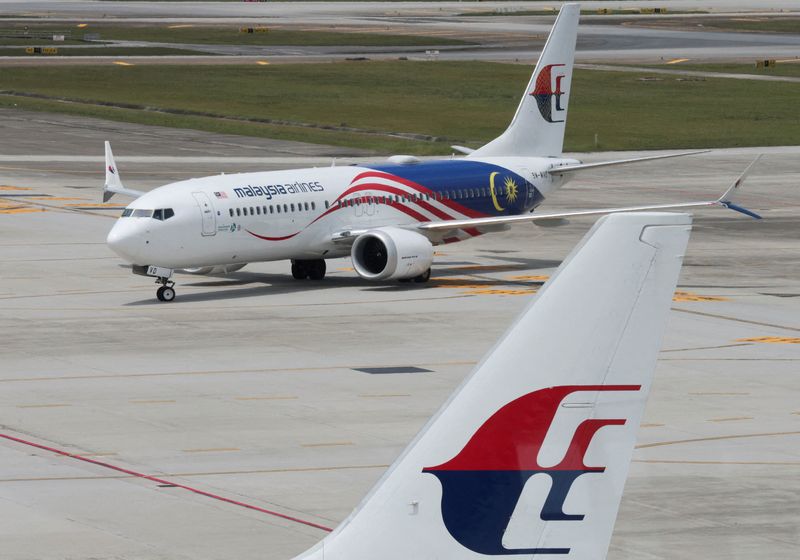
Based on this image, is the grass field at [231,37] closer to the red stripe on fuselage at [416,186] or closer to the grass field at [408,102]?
the grass field at [408,102]

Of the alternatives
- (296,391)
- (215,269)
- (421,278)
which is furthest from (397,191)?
(296,391)

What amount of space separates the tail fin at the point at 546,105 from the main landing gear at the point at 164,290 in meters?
14.7

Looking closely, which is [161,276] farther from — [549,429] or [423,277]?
[549,429]

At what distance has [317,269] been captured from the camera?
171ft

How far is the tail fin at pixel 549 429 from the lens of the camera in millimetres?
12328

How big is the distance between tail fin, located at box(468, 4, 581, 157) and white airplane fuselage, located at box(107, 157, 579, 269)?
1.27 metres

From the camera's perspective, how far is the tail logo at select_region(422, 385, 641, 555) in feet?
40.7

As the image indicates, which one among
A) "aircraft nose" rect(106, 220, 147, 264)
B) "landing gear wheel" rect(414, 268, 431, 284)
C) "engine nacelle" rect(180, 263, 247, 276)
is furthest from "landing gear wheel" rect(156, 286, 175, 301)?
"landing gear wheel" rect(414, 268, 431, 284)

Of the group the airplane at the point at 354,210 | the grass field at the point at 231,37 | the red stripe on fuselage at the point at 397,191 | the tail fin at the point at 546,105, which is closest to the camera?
the airplane at the point at 354,210

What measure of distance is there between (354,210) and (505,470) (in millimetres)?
38718

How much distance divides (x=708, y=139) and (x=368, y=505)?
85052 millimetres

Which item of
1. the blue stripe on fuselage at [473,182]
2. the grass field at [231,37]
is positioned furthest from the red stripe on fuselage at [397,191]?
the grass field at [231,37]

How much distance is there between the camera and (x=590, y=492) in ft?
41.1

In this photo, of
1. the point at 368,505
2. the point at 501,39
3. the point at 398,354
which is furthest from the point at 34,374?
the point at 501,39
